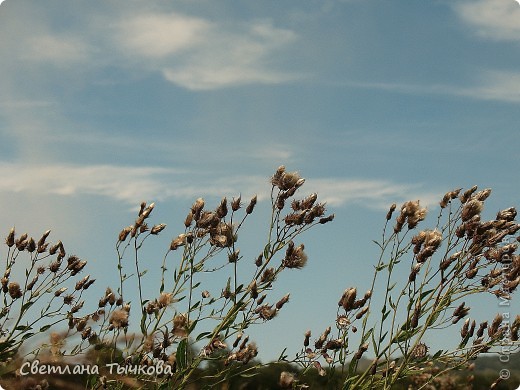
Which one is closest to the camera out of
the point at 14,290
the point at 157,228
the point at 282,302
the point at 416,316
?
the point at 416,316

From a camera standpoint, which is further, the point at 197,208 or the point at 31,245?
the point at 31,245

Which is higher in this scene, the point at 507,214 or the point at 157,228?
the point at 157,228

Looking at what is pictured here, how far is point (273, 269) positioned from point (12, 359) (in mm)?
2130

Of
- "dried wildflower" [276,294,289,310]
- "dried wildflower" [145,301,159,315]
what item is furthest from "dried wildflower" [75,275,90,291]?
"dried wildflower" [276,294,289,310]

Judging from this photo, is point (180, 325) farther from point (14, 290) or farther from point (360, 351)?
point (14, 290)

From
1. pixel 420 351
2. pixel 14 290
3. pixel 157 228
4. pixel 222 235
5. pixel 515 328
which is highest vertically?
pixel 157 228

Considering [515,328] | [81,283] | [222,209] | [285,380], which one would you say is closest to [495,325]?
[515,328]

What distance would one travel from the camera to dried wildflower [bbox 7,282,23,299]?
201 inches

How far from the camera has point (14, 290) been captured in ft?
16.9

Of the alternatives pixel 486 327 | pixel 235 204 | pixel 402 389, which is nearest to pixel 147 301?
pixel 235 204

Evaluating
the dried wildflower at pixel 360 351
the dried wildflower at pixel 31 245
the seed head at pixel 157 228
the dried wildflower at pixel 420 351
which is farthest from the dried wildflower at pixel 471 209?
the dried wildflower at pixel 31 245

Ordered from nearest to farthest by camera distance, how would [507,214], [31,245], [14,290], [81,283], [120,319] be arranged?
[120,319] → [507,214] → [14,290] → [81,283] → [31,245]

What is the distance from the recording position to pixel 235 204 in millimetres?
4363

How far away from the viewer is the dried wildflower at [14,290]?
5.09m
